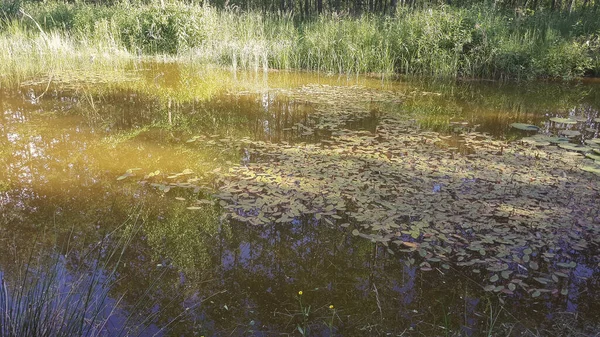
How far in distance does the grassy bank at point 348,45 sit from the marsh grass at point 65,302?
6.85 m

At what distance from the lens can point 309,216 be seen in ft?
9.74

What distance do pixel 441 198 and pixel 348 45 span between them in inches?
243

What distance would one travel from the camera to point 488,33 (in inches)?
330

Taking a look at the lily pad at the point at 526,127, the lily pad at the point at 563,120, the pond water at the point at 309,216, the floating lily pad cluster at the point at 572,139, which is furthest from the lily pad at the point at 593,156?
the lily pad at the point at 563,120

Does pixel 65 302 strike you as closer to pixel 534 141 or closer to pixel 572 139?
pixel 534 141

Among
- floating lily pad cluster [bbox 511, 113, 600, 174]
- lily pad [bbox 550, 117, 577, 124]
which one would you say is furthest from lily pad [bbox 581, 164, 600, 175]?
lily pad [bbox 550, 117, 577, 124]

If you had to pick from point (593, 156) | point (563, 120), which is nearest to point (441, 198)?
point (593, 156)

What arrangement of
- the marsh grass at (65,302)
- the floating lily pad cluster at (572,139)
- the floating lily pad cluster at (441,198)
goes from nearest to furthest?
1. the marsh grass at (65,302)
2. the floating lily pad cluster at (441,198)
3. the floating lily pad cluster at (572,139)

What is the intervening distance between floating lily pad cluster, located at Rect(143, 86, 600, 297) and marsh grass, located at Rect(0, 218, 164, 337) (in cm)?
99

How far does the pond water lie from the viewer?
211 centimetres

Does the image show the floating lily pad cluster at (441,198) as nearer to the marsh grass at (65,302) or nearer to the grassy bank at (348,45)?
the marsh grass at (65,302)

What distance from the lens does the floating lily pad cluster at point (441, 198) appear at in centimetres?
255

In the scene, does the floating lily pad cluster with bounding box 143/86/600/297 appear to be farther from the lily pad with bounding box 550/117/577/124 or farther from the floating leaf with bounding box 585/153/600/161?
the lily pad with bounding box 550/117/577/124

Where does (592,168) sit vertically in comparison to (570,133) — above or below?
below
